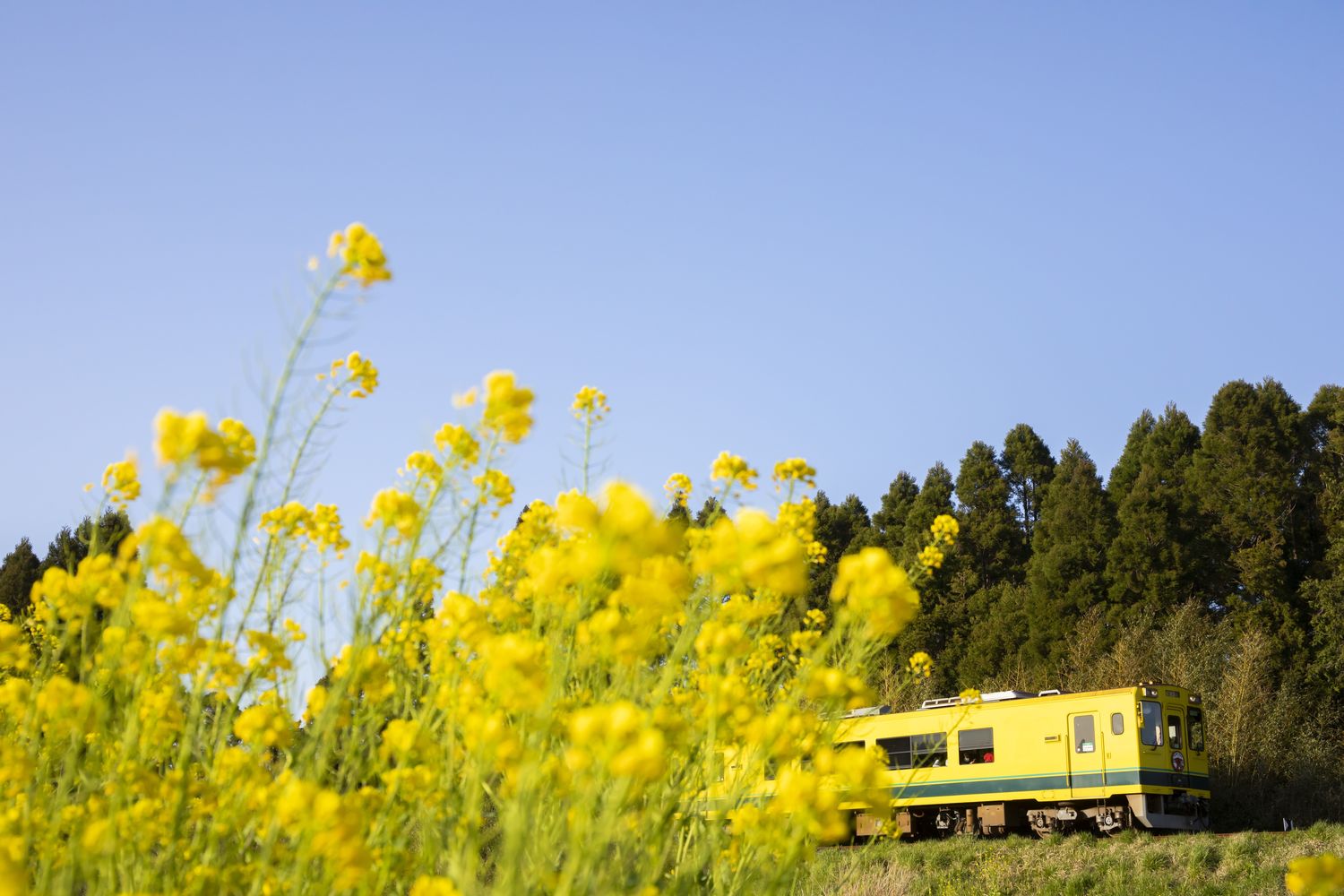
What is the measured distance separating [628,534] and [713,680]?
669 millimetres

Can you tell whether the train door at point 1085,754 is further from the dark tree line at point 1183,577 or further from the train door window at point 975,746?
the dark tree line at point 1183,577

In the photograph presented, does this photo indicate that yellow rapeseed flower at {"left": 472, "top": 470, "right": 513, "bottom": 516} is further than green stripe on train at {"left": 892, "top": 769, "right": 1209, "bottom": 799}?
No

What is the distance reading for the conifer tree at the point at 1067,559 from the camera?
788 inches

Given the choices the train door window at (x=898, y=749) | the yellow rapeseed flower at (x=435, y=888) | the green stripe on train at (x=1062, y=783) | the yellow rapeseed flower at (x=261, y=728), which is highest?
the yellow rapeseed flower at (x=261, y=728)

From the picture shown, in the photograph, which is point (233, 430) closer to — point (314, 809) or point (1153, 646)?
point (314, 809)

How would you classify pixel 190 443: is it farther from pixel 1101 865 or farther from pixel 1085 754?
pixel 1085 754

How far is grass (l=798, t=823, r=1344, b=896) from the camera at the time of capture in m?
8.73

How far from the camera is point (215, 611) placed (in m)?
2.33

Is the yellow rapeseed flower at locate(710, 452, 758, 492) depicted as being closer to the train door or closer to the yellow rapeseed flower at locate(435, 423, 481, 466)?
the yellow rapeseed flower at locate(435, 423, 481, 466)

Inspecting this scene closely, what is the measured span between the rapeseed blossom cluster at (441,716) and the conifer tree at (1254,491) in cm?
1883

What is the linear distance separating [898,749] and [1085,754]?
7.40 feet

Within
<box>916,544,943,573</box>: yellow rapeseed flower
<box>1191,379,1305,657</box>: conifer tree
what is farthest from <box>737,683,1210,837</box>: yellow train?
<box>916,544,943,573</box>: yellow rapeseed flower

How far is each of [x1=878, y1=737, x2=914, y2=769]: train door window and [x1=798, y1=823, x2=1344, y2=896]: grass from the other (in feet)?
7.62

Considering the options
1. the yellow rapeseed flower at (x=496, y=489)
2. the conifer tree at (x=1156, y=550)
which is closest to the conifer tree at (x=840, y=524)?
the conifer tree at (x=1156, y=550)
